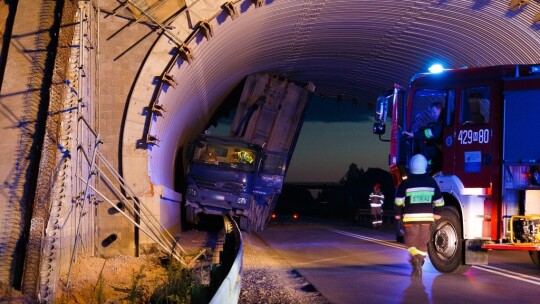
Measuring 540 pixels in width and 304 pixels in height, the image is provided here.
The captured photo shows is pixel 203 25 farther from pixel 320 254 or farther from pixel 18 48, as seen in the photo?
pixel 320 254

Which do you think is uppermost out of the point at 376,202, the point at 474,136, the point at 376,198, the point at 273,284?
the point at 474,136

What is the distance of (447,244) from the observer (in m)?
10.7

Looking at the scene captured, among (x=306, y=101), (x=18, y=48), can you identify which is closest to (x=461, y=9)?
(x=306, y=101)

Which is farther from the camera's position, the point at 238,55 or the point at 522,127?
the point at 238,55

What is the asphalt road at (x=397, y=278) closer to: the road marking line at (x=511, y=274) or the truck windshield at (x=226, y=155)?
the road marking line at (x=511, y=274)

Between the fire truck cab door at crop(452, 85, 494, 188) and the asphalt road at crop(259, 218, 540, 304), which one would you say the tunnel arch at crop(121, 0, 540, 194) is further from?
the fire truck cab door at crop(452, 85, 494, 188)

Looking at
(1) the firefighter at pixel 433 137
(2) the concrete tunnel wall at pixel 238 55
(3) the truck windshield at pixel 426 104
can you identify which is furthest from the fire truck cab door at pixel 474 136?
(2) the concrete tunnel wall at pixel 238 55

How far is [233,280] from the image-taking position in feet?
20.2

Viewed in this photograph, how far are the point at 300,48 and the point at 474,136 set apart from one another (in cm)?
1015

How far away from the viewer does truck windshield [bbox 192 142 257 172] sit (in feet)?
71.6

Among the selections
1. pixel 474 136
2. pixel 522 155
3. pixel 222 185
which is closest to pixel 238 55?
pixel 222 185

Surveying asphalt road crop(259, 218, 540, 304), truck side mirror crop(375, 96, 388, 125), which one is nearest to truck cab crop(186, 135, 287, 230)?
asphalt road crop(259, 218, 540, 304)

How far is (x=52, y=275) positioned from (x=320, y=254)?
5921 millimetres

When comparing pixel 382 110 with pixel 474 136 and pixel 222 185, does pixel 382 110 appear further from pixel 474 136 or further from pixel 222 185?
pixel 222 185
